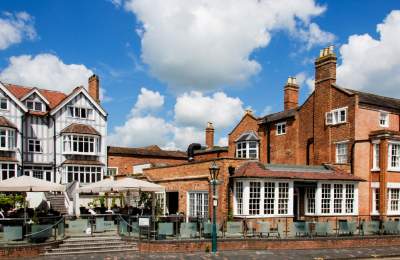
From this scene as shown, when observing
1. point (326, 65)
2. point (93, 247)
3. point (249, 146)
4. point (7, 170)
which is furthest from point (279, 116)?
point (7, 170)

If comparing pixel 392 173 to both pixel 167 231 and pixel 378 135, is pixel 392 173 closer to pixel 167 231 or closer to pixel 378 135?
pixel 378 135

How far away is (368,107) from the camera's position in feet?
96.5

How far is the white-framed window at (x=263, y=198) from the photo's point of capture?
23453 mm

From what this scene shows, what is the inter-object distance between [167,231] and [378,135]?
53.6 ft

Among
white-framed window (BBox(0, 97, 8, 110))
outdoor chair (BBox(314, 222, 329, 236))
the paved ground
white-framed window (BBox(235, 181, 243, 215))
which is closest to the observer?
the paved ground

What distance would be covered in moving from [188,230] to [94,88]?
2575 centimetres

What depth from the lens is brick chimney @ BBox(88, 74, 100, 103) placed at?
41969 mm

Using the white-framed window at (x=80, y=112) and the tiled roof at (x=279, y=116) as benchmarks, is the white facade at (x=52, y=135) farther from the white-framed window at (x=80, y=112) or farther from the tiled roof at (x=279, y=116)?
the tiled roof at (x=279, y=116)

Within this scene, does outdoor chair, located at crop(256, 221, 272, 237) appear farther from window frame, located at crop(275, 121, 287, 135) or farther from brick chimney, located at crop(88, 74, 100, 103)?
brick chimney, located at crop(88, 74, 100, 103)

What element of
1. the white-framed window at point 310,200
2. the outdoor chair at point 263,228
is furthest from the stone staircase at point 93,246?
the white-framed window at point 310,200

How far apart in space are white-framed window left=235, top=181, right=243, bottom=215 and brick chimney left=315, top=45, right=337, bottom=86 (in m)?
11.6

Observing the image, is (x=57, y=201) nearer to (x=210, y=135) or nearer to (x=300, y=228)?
(x=210, y=135)

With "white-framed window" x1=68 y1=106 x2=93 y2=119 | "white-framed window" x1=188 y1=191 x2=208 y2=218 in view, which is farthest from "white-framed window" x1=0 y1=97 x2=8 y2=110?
"white-framed window" x1=188 y1=191 x2=208 y2=218

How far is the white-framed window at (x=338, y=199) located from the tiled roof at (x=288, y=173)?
0.55 metres
